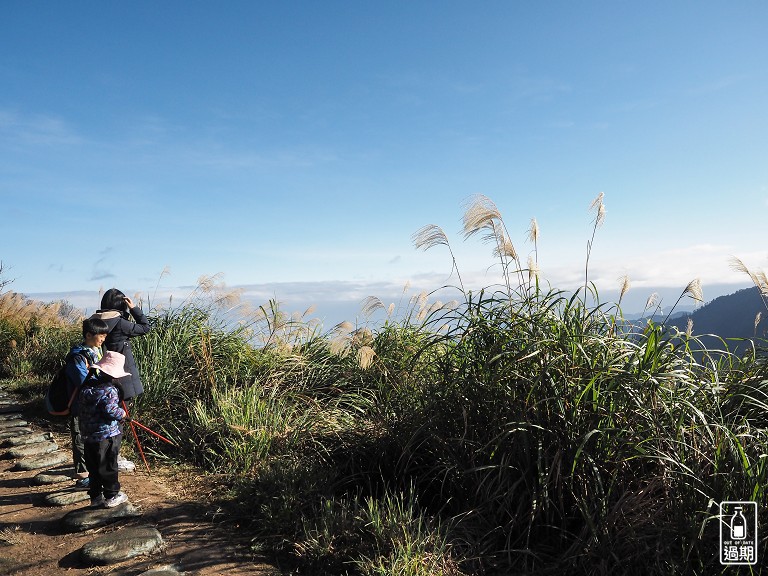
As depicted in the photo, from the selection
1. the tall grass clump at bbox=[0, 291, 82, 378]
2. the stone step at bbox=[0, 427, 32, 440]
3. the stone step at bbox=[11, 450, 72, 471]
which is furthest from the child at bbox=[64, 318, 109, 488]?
the tall grass clump at bbox=[0, 291, 82, 378]

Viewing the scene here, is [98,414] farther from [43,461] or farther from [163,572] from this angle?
Answer: [43,461]

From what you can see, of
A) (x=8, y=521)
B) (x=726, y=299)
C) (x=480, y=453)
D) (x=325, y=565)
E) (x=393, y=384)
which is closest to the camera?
(x=325, y=565)

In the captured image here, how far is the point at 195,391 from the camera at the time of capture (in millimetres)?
6195

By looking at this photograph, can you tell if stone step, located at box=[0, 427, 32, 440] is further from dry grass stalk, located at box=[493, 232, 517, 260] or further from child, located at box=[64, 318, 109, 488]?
dry grass stalk, located at box=[493, 232, 517, 260]

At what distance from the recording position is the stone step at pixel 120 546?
3.43m

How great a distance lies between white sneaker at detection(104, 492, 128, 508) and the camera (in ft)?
13.6

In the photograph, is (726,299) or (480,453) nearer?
(480,453)

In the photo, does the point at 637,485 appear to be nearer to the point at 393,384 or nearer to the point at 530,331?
the point at 530,331

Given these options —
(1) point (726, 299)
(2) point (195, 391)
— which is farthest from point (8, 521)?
(1) point (726, 299)

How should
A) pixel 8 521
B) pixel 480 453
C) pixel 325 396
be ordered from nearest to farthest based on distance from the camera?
pixel 480 453 → pixel 8 521 → pixel 325 396

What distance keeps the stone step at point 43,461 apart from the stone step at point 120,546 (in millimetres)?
2235

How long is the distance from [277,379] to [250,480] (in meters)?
1.92

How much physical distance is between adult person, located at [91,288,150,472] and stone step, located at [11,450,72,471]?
0.81 m

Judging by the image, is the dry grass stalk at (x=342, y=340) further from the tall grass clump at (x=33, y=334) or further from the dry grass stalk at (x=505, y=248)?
the tall grass clump at (x=33, y=334)
